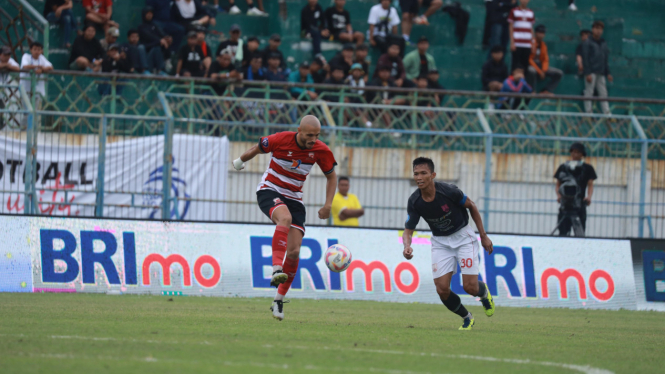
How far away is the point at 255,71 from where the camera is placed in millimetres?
19203

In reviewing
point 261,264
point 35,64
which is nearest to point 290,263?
point 261,264

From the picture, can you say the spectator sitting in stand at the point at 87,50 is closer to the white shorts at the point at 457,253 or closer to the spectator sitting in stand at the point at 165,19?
the spectator sitting in stand at the point at 165,19

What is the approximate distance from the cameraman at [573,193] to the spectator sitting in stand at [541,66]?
6165 mm

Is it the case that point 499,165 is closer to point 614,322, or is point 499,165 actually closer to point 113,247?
point 614,322

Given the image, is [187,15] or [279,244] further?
[187,15]

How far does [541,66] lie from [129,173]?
11.8m

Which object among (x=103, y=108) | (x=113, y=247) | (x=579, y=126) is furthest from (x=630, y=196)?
(x=103, y=108)

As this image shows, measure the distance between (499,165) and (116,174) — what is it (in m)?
7.90

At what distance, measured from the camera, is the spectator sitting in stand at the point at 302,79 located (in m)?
18.8

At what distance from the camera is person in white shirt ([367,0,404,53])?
21.4 metres

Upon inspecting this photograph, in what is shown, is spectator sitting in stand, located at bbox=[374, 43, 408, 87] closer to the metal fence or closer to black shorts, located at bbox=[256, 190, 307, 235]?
the metal fence

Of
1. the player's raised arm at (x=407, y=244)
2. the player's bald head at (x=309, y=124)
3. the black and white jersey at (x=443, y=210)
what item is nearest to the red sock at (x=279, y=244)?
the player's bald head at (x=309, y=124)

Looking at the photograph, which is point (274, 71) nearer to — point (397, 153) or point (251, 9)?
point (397, 153)

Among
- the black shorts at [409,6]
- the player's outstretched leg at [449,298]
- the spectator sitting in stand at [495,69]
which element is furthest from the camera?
the black shorts at [409,6]
